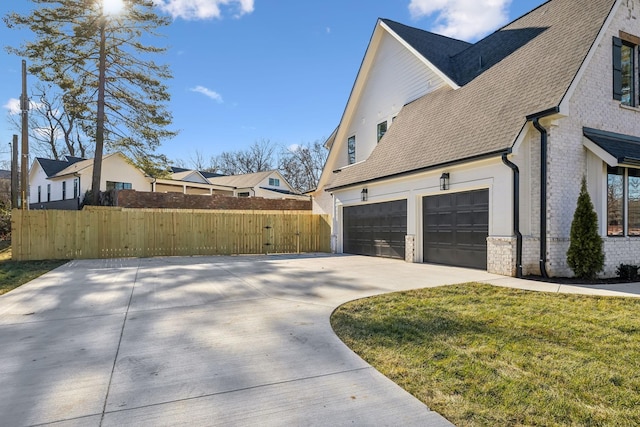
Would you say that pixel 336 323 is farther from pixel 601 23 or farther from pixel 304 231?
pixel 304 231

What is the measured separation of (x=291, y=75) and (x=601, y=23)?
1556 cm

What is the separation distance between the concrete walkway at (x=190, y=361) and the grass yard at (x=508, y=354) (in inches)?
11.3

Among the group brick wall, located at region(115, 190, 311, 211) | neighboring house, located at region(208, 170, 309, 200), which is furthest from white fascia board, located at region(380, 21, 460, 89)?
neighboring house, located at region(208, 170, 309, 200)

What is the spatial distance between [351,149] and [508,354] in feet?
46.7

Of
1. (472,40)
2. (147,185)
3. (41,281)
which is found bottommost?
(41,281)

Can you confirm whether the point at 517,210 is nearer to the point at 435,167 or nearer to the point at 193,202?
the point at 435,167

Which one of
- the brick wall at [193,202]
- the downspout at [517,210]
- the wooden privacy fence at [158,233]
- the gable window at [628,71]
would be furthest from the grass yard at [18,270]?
the gable window at [628,71]

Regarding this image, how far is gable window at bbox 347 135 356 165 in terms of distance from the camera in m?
16.7

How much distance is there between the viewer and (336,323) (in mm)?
4523

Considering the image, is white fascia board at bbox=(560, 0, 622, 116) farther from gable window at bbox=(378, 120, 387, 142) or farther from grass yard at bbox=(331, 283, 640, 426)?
gable window at bbox=(378, 120, 387, 142)

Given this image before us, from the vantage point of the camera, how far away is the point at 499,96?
9.51 meters

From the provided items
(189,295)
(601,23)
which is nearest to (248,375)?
(189,295)

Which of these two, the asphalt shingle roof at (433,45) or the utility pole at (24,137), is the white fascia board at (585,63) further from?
the utility pole at (24,137)

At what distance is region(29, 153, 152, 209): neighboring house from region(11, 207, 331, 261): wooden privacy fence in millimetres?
11946
